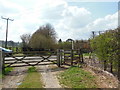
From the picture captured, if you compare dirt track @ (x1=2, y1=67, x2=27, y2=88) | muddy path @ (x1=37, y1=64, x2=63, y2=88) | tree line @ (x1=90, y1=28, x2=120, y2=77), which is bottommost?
dirt track @ (x1=2, y1=67, x2=27, y2=88)

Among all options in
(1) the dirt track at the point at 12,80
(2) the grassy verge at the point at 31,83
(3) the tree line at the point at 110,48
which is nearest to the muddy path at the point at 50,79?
(2) the grassy verge at the point at 31,83

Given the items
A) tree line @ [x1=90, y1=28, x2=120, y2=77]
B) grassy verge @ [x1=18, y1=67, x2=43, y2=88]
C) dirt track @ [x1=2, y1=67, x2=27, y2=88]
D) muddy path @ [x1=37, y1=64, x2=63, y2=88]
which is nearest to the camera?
grassy verge @ [x1=18, y1=67, x2=43, y2=88]

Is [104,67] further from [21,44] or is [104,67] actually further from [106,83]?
[21,44]

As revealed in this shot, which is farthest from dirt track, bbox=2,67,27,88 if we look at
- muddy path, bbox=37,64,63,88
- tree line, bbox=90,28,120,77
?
tree line, bbox=90,28,120,77

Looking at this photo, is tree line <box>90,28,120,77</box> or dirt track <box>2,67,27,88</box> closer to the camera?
dirt track <box>2,67,27,88</box>

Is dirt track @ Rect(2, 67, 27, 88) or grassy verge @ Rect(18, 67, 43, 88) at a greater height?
grassy verge @ Rect(18, 67, 43, 88)

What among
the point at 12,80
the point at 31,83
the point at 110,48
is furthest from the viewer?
the point at 110,48

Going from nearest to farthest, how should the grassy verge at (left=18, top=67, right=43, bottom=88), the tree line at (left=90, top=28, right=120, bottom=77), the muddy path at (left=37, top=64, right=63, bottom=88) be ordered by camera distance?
the grassy verge at (left=18, top=67, right=43, bottom=88) → the muddy path at (left=37, top=64, right=63, bottom=88) → the tree line at (left=90, top=28, right=120, bottom=77)

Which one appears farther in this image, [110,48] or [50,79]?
[110,48]

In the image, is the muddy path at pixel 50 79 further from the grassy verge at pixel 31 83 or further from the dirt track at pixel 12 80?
the dirt track at pixel 12 80

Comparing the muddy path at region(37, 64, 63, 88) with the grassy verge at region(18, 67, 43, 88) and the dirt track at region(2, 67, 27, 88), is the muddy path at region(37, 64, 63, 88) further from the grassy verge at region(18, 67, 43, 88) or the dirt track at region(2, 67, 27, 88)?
the dirt track at region(2, 67, 27, 88)

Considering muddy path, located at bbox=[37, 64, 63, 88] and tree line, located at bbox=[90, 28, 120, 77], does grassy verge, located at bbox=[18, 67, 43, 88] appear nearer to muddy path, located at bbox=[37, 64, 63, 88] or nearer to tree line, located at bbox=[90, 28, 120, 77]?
muddy path, located at bbox=[37, 64, 63, 88]

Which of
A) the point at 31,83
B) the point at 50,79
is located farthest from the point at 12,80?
the point at 50,79

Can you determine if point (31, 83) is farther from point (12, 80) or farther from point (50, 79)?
point (12, 80)
